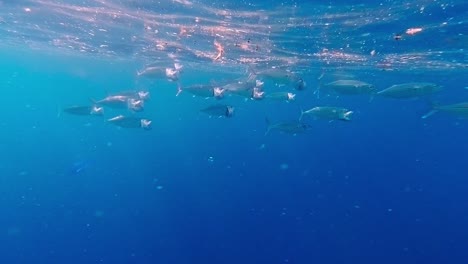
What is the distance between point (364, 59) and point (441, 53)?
4.23 m

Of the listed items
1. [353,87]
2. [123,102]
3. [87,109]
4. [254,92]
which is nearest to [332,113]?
[353,87]

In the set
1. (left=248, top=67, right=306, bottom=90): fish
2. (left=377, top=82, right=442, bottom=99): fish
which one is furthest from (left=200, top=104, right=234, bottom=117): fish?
(left=377, top=82, right=442, bottom=99): fish

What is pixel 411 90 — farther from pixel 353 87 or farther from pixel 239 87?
pixel 239 87

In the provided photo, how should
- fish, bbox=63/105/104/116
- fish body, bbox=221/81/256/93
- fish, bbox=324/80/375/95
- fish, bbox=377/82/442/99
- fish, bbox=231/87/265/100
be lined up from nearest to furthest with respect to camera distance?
fish, bbox=377/82/442/99, fish, bbox=324/80/375/95, fish, bbox=231/87/265/100, fish body, bbox=221/81/256/93, fish, bbox=63/105/104/116

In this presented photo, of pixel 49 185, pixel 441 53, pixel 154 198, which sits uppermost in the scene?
pixel 441 53

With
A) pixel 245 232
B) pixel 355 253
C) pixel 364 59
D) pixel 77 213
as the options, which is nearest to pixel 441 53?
pixel 364 59

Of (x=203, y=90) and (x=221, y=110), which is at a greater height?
(x=203, y=90)

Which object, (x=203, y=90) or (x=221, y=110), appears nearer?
(x=221, y=110)

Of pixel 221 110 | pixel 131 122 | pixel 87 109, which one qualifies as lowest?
pixel 131 122

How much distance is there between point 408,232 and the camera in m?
20.9

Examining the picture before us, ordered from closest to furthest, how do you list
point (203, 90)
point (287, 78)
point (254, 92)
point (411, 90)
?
point (411, 90), point (254, 92), point (203, 90), point (287, 78)

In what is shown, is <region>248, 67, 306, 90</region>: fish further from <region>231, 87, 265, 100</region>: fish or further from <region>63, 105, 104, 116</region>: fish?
<region>63, 105, 104, 116</region>: fish

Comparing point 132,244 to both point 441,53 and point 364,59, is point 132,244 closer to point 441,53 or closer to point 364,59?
point 364,59

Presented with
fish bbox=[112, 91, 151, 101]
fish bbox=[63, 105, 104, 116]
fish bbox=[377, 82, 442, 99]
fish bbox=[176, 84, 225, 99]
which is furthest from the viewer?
fish bbox=[63, 105, 104, 116]
